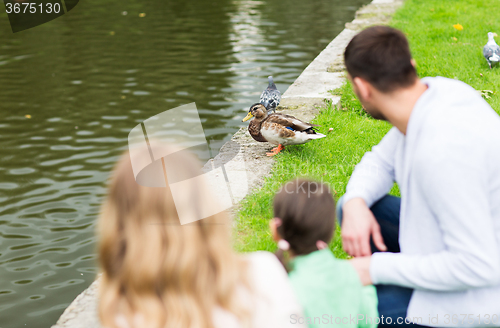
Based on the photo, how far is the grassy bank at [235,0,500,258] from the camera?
3229 millimetres

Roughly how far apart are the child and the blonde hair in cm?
38

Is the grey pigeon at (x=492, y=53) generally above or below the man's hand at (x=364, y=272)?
below

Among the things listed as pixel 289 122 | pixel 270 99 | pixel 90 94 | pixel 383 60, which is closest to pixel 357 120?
pixel 270 99

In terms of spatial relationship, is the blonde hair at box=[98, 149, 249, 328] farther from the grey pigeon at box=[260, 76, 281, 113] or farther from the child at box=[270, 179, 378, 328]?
the grey pigeon at box=[260, 76, 281, 113]

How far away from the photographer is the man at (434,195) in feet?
5.09

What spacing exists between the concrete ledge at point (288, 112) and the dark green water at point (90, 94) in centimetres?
104

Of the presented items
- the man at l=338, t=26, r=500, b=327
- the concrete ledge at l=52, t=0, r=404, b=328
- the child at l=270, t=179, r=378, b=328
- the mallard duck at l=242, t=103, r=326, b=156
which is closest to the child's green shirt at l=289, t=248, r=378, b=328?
the child at l=270, t=179, r=378, b=328

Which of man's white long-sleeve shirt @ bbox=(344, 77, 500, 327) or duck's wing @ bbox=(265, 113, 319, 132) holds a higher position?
man's white long-sleeve shirt @ bbox=(344, 77, 500, 327)

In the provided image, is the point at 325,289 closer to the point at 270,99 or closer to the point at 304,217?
the point at 304,217

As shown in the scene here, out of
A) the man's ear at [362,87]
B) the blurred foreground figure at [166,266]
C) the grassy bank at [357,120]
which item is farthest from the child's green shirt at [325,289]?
the grassy bank at [357,120]

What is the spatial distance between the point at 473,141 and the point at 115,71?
7943 mm

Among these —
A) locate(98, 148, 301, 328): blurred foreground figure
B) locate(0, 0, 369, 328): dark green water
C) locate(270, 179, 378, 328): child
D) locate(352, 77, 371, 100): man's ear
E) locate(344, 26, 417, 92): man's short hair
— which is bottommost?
locate(0, 0, 369, 328): dark green water

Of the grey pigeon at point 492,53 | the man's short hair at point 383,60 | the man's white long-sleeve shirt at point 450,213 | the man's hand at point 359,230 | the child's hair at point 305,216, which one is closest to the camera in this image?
the man's white long-sleeve shirt at point 450,213

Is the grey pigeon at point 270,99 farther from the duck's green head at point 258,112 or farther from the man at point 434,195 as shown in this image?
the man at point 434,195
